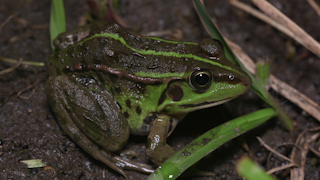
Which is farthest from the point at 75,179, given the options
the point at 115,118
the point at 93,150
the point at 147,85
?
the point at 147,85

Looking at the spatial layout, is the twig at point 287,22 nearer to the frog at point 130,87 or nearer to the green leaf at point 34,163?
the frog at point 130,87

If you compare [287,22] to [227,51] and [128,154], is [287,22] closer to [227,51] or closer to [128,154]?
[227,51]

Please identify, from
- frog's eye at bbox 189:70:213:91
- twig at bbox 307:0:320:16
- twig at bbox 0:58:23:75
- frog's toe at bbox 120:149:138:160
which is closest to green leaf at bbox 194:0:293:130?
frog's eye at bbox 189:70:213:91

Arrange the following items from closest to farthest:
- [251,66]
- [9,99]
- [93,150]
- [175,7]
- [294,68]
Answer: [93,150] < [9,99] < [251,66] < [294,68] < [175,7]

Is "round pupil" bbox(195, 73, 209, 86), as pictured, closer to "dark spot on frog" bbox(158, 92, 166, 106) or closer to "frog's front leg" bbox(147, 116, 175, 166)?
"dark spot on frog" bbox(158, 92, 166, 106)

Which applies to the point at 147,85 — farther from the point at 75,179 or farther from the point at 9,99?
the point at 9,99

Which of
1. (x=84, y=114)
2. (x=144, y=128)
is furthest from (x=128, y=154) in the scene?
(x=84, y=114)

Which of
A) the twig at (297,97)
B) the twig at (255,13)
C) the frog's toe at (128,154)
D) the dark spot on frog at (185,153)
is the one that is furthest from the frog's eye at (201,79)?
the twig at (255,13)
